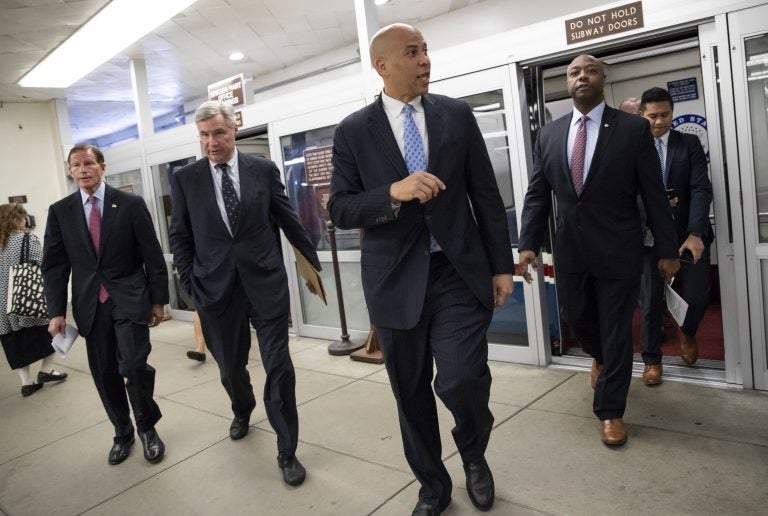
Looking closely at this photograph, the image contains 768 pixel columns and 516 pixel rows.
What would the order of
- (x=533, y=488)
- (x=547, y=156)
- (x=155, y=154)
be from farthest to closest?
(x=155, y=154) → (x=547, y=156) → (x=533, y=488)

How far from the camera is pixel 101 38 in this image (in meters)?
6.56

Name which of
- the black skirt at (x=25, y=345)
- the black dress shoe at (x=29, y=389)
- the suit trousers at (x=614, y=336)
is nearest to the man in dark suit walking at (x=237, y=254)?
the suit trousers at (x=614, y=336)

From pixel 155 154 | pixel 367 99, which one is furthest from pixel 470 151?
pixel 155 154

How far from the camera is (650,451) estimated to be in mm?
2748

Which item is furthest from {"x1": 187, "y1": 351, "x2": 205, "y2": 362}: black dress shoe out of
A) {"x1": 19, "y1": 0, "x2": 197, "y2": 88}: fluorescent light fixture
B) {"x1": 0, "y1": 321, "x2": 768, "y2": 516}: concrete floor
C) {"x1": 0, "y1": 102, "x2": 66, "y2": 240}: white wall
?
{"x1": 0, "y1": 102, "x2": 66, "y2": 240}: white wall

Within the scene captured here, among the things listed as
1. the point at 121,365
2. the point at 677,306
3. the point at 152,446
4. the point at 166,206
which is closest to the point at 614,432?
the point at 677,306

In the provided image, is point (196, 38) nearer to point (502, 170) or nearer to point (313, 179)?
point (313, 179)

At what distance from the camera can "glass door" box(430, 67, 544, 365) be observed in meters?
4.05

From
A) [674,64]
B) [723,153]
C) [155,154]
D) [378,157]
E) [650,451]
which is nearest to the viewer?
[378,157]

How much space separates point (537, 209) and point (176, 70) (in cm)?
728

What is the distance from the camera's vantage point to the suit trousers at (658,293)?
356 cm

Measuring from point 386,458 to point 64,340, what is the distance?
196cm

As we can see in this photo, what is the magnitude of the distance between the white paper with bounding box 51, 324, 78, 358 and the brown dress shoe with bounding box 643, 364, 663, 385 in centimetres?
346

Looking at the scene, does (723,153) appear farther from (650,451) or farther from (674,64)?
(674,64)
